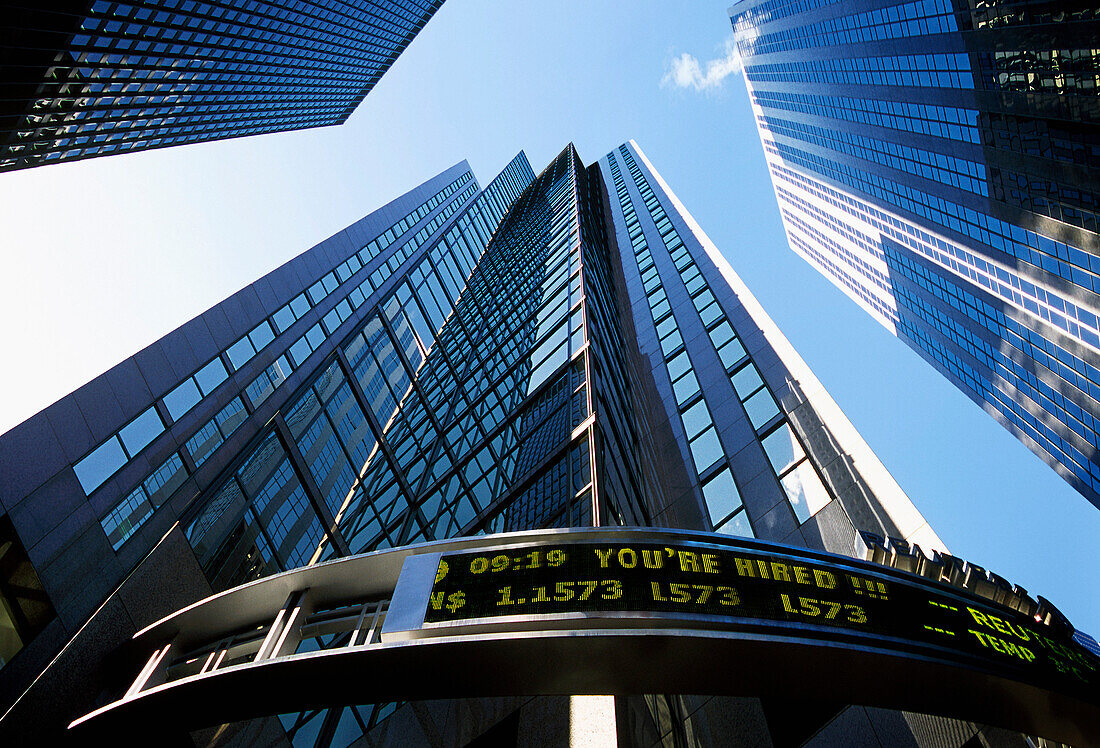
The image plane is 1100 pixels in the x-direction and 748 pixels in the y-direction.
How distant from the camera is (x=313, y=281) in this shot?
33469 mm

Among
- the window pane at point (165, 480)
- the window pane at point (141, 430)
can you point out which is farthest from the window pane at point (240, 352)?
the window pane at point (165, 480)

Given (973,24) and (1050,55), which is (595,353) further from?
(973,24)

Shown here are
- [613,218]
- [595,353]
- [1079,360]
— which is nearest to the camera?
[595,353]

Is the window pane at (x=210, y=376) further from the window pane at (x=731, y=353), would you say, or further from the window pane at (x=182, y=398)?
the window pane at (x=731, y=353)

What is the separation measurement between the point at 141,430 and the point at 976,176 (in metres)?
83.5

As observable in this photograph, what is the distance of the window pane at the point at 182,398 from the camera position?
21062 mm

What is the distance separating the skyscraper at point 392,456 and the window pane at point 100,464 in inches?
2.1

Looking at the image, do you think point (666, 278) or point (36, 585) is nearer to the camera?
point (36, 585)

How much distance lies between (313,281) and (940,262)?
91.2 metres

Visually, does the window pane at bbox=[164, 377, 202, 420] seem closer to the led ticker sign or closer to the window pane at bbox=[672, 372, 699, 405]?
the led ticker sign

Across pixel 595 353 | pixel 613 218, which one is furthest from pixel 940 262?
pixel 595 353

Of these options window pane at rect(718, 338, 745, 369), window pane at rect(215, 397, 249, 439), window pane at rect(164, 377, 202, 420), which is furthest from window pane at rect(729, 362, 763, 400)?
window pane at rect(164, 377, 202, 420)

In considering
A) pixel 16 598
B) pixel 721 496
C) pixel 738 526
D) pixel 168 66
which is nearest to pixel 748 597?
pixel 738 526

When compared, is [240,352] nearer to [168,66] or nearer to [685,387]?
[685,387]
